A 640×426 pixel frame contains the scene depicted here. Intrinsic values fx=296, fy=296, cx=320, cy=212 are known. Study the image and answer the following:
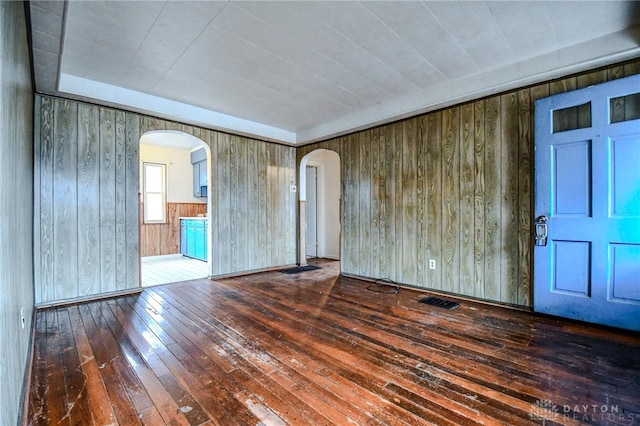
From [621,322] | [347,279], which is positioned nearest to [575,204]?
[621,322]

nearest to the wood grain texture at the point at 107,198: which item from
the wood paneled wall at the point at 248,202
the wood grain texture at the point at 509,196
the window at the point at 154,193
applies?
the wood paneled wall at the point at 248,202

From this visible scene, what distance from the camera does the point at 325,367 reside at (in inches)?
78.4

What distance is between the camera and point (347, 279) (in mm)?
4672

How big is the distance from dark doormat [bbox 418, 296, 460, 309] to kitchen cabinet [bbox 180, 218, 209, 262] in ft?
14.7

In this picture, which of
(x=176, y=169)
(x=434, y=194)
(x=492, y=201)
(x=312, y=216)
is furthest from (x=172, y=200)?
(x=492, y=201)

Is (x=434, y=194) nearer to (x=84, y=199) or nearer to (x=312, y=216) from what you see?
(x=312, y=216)

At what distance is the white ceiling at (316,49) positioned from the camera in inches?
86.4

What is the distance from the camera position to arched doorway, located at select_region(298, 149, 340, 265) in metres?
6.90

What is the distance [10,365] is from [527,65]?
431 cm

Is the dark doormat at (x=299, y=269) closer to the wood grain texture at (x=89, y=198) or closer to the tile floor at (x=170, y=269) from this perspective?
the tile floor at (x=170, y=269)

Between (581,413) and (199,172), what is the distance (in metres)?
7.37

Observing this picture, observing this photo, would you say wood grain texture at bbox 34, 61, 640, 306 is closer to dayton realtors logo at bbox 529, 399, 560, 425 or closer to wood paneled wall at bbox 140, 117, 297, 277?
wood paneled wall at bbox 140, 117, 297, 277

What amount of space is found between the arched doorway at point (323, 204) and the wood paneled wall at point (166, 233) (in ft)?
10.1

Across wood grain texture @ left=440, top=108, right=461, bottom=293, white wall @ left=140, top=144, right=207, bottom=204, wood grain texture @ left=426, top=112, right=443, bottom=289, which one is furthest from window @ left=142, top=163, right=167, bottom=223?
wood grain texture @ left=440, top=108, right=461, bottom=293
